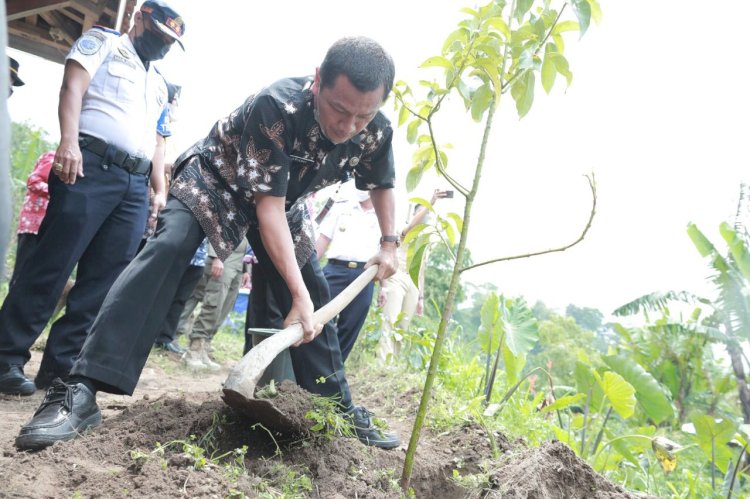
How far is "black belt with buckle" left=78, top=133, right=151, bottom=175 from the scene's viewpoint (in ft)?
9.04

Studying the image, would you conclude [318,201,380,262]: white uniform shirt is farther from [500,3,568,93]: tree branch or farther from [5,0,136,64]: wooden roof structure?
[500,3,568,93]: tree branch

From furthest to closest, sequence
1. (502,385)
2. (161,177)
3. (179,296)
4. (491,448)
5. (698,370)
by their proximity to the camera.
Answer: (698,370), (502,385), (179,296), (161,177), (491,448)

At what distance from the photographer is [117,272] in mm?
2934

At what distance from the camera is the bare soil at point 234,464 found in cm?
166

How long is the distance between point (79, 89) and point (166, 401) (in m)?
1.47

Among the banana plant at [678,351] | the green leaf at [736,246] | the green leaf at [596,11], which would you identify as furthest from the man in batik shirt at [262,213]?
the banana plant at [678,351]

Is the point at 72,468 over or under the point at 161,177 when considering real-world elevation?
under

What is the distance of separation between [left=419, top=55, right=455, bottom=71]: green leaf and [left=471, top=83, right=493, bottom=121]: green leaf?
147 millimetres

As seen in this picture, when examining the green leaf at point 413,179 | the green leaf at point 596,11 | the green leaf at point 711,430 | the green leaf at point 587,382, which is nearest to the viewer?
the green leaf at point 596,11

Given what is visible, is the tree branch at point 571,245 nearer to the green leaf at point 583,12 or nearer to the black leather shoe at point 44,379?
the green leaf at point 583,12

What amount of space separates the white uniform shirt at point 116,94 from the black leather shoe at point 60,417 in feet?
4.15

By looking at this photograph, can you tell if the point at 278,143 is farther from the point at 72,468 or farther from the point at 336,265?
the point at 336,265

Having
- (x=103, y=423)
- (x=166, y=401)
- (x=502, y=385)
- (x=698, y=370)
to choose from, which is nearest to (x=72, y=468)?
(x=103, y=423)

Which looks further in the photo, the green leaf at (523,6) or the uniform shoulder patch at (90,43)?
the uniform shoulder patch at (90,43)
